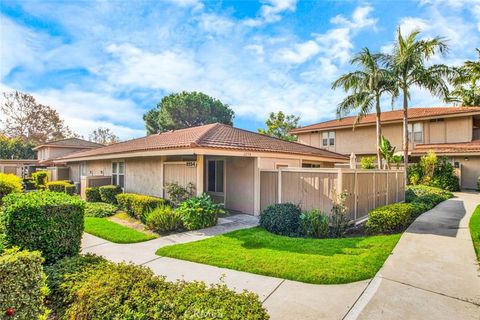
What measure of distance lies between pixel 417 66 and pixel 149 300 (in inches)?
816

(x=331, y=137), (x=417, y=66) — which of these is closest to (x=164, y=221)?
(x=417, y=66)

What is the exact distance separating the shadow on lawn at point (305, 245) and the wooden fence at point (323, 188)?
1962 mm

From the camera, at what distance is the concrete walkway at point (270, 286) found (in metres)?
3.74

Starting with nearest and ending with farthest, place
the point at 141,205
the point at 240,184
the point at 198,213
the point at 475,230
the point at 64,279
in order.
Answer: the point at 64,279
the point at 475,230
the point at 198,213
the point at 141,205
the point at 240,184

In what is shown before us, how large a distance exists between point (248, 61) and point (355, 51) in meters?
10.6

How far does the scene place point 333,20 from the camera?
1066 centimetres

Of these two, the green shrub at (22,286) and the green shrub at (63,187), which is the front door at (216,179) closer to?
the green shrub at (22,286)

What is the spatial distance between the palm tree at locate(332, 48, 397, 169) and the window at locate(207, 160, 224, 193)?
1241cm

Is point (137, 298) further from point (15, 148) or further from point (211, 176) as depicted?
point (15, 148)

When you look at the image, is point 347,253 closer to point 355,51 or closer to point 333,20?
point 333,20

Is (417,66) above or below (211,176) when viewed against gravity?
above

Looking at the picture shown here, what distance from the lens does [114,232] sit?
8.51m

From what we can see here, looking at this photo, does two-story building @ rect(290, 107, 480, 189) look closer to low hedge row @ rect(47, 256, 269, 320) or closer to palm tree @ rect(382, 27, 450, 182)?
palm tree @ rect(382, 27, 450, 182)

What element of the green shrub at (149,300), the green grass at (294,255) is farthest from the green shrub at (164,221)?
the green shrub at (149,300)
